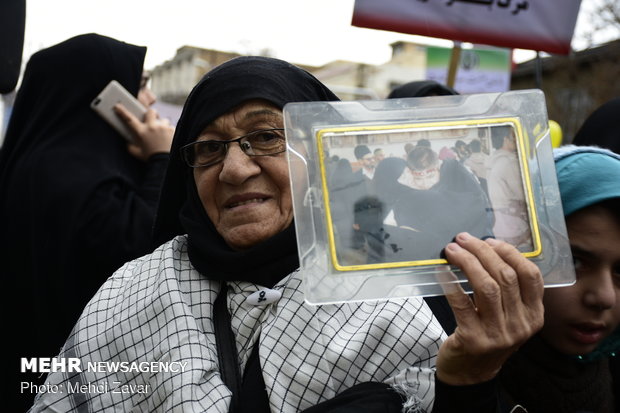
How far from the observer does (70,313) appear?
8.42 ft

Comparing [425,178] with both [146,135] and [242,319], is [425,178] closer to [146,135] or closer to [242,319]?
[242,319]

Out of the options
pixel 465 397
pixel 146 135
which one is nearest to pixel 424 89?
pixel 146 135

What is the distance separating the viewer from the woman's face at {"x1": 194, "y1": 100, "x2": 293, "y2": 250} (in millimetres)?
1790

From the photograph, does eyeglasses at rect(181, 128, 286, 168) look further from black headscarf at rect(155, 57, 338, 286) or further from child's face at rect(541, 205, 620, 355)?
child's face at rect(541, 205, 620, 355)

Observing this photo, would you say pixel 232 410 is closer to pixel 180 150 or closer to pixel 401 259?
pixel 401 259

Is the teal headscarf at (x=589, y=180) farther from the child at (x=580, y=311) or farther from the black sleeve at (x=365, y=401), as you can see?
the black sleeve at (x=365, y=401)

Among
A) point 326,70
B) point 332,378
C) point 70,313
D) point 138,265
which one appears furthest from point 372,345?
point 326,70

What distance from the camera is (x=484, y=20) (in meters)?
3.29

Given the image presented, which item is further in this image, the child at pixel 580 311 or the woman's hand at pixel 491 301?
the child at pixel 580 311

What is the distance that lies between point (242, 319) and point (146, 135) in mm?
1493

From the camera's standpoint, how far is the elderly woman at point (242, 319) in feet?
5.21

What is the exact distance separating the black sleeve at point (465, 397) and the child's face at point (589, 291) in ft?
1.49

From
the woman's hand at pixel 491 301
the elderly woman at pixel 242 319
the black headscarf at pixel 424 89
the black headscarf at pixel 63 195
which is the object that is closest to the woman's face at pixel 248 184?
the elderly woman at pixel 242 319

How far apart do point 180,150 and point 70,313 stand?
101 centimetres
